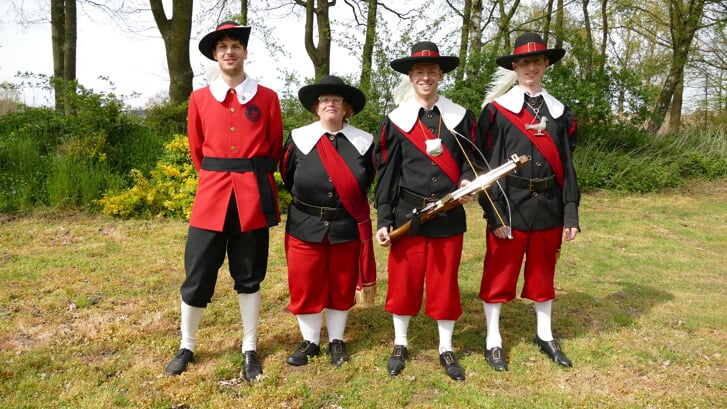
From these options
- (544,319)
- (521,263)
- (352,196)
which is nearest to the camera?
(352,196)

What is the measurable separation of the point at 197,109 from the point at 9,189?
6144mm

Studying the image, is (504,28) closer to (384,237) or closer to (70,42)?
(70,42)

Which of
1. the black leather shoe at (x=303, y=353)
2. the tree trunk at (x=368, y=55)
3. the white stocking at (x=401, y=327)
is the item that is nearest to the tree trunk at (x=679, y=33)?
the tree trunk at (x=368, y=55)

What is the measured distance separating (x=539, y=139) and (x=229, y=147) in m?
2.00

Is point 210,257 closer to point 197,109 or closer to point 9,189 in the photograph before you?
point 197,109

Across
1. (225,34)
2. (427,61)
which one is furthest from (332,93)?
(225,34)

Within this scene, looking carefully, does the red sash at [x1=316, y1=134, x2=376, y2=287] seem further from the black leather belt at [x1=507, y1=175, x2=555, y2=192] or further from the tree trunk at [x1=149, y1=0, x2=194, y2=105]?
the tree trunk at [x1=149, y1=0, x2=194, y2=105]

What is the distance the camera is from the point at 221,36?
316 cm

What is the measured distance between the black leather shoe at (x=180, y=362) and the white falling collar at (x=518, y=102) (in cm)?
272

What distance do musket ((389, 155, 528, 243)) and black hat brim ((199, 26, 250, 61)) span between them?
59.1 inches

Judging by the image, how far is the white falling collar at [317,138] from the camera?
338cm

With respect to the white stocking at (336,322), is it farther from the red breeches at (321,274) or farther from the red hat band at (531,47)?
the red hat band at (531,47)

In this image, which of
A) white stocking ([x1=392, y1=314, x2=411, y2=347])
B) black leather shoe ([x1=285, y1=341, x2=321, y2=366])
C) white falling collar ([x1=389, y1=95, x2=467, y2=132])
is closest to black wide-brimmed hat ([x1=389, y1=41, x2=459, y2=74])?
white falling collar ([x1=389, y1=95, x2=467, y2=132])

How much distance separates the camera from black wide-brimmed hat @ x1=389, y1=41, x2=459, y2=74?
320cm
